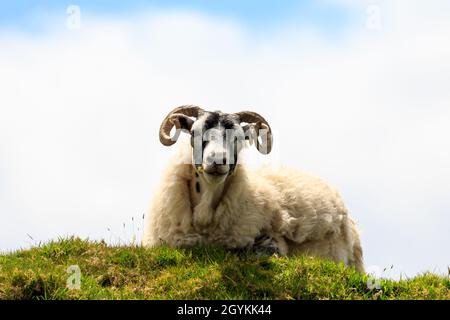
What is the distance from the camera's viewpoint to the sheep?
1293 cm

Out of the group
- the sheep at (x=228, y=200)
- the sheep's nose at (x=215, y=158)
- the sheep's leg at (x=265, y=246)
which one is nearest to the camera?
the sheep's nose at (x=215, y=158)

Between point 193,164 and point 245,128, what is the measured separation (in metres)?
1.26

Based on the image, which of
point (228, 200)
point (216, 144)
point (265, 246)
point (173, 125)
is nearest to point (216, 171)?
point (216, 144)

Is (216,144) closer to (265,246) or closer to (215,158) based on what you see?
(215,158)

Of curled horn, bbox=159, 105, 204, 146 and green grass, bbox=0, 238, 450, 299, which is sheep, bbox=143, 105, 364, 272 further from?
green grass, bbox=0, 238, 450, 299

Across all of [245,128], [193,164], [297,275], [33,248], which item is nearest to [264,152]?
[245,128]

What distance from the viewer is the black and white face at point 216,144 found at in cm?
1239

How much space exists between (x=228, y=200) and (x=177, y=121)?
164 cm

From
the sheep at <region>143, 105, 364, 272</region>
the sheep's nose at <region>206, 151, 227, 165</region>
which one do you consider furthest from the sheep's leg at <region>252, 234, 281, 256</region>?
the sheep's nose at <region>206, 151, 227, 165</region>

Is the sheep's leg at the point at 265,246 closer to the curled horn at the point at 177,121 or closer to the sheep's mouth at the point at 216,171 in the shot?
the sheep's mouth at the point at 216,171

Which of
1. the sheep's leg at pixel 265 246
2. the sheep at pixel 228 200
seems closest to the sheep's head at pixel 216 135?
the sheep at pixel 228 200

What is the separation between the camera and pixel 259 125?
14.2 m
